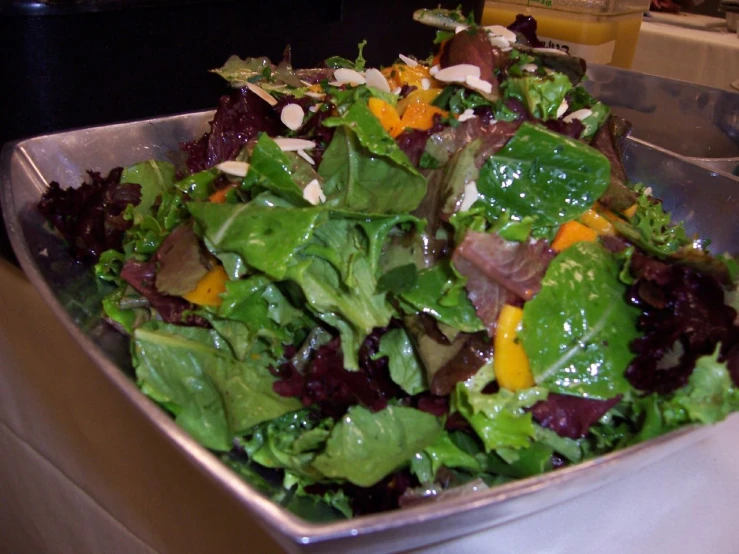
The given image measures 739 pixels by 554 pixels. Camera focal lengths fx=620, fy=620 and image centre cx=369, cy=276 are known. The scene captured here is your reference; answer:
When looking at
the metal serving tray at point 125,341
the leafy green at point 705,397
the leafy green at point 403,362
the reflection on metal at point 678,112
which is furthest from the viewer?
the reflection on metal at point 678,112

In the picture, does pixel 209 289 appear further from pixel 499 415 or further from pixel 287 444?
pixel 499 415

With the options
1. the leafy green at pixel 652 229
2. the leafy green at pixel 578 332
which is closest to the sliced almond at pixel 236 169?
the leafy green at pixel 578 332

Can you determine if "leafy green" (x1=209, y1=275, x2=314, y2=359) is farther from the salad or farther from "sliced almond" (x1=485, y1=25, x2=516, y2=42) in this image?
"sliced almond" (x1=485, y1=25, x2=516, y2=42)

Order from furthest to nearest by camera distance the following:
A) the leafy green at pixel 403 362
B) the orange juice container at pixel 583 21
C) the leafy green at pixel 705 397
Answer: the orange juice container at pixel 583 21
the leafy green at pixel 403 362
the leafy green at pixel 705 397

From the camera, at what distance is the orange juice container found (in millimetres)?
1655

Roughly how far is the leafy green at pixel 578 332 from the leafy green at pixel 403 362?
110 millimetres

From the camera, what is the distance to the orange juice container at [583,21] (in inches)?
65.2

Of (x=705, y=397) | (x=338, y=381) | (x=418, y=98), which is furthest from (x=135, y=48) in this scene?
(x=705, y=397)

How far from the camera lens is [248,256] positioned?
23.7 inches

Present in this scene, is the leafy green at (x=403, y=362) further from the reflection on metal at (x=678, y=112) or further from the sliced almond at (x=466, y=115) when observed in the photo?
the reflection on metal at (x=678, y=112)

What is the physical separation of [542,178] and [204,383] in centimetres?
42

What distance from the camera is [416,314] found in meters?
0.62

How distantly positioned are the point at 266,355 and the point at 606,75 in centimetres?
117

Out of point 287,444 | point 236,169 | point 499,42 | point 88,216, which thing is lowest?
point 287,444
